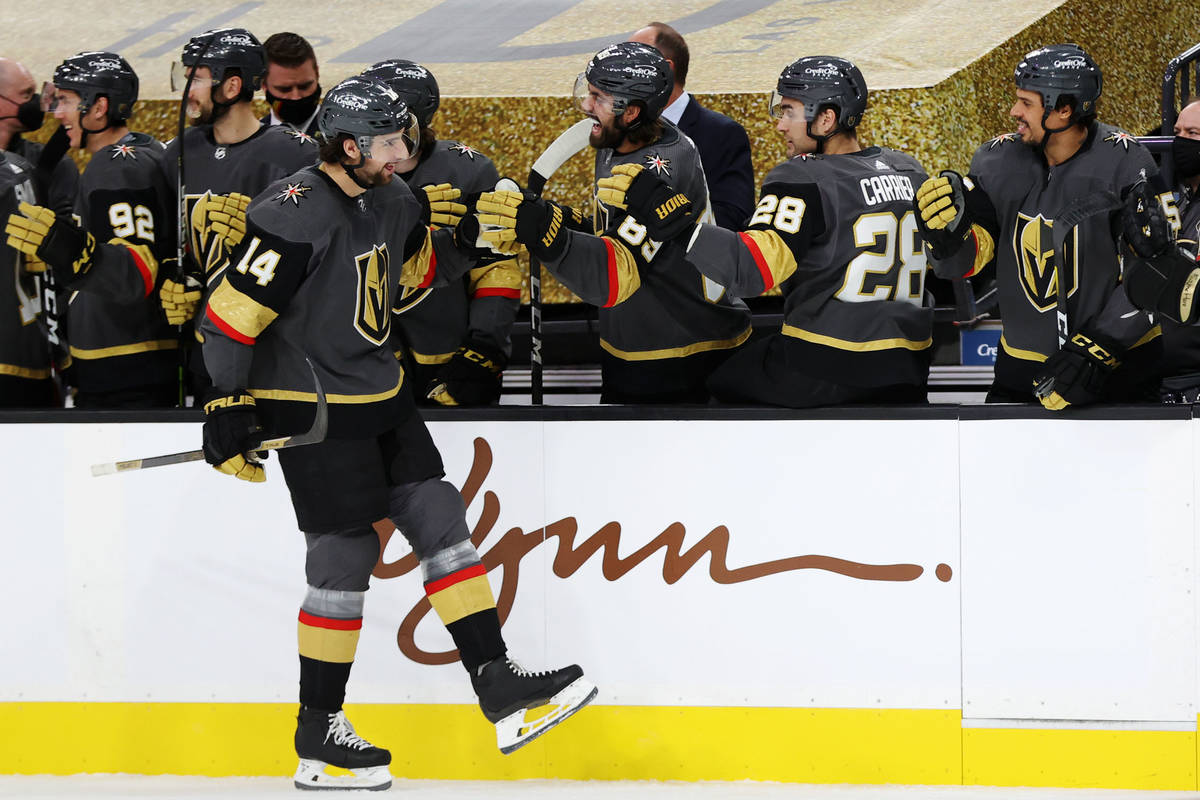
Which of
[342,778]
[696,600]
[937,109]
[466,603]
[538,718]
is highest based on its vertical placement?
[937,109]

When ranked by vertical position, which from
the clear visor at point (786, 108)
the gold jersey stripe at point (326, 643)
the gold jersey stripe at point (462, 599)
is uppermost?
the clear visor at point (786, 108)

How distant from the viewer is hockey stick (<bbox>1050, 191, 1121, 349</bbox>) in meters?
3.04

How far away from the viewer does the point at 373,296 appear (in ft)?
9.52

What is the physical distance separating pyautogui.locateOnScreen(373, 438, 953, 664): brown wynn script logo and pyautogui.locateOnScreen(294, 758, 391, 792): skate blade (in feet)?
1.30

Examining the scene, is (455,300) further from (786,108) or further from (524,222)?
(786,108)

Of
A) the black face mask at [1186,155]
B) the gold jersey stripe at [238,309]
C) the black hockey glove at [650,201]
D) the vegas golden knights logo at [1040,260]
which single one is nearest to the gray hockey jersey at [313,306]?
the gold jersey stripe at [238,309]

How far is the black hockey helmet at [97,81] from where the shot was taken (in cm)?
358

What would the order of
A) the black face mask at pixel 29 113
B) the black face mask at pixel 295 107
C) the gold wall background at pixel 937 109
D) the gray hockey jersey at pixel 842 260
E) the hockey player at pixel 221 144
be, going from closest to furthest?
the gray hockey jersey at pixel 842 260 → the hockey player at pixel 221 144 → the black face mask at pixel 29 113 → the black face mask at pixel 295 107 → the gold wall background at pixel 937 109

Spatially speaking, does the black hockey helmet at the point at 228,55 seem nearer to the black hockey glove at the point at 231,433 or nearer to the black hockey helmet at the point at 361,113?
the black hockey helmet at the point at 361,113

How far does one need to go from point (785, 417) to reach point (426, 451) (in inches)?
32.3

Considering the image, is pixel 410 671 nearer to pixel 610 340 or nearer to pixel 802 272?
pixel 610 340

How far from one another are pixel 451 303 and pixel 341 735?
1147mm

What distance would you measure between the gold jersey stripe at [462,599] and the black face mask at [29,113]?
1.93m

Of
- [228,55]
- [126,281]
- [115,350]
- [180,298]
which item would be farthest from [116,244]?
[228,55]
